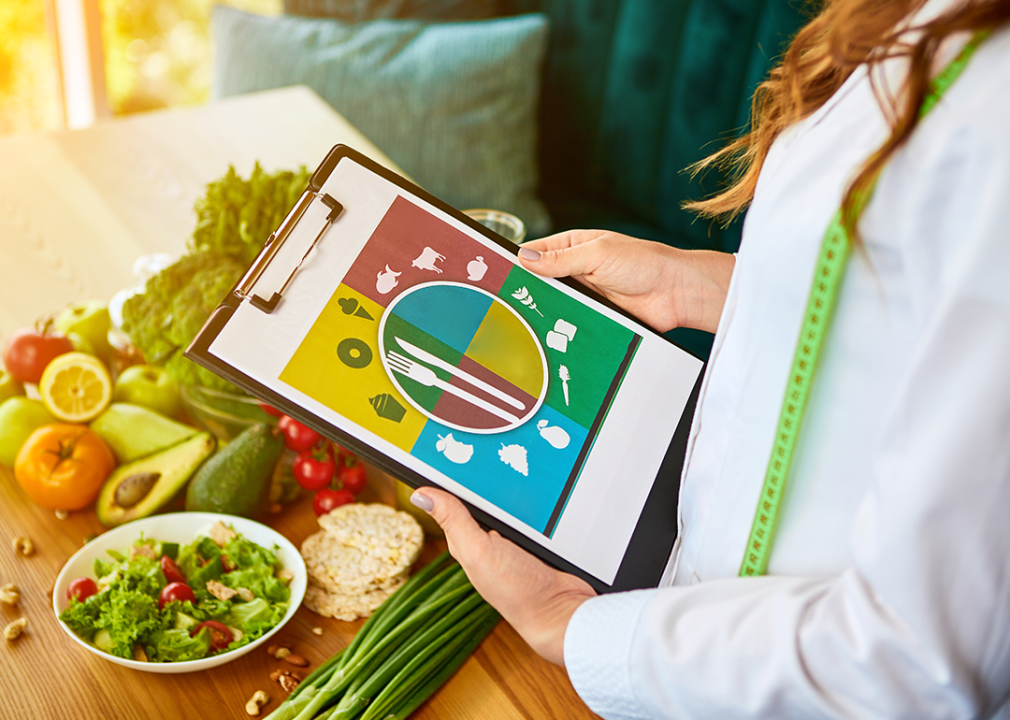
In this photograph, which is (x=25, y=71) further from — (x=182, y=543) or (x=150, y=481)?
(x=182, y=543)

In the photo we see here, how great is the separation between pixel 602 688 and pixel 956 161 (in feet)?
1.43

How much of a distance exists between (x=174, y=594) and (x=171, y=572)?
0.03 meters

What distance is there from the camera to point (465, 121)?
79.2 inches

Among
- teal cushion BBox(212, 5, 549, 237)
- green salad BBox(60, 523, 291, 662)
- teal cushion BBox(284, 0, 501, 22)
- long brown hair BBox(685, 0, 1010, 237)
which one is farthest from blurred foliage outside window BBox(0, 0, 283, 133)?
long brown hair BBox(685, 0, 1010, 237)

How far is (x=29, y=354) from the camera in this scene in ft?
3.31

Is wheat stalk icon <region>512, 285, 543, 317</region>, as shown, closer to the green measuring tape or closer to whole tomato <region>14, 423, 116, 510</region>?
the green measuring tape

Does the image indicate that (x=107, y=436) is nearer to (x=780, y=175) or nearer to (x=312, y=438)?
(x=312, y=438)

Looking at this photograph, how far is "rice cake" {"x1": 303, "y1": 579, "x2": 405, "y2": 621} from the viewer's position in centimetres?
80

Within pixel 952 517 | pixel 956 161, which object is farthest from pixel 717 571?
pixel 956 161

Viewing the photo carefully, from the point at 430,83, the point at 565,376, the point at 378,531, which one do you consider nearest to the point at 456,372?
the point at 565,376

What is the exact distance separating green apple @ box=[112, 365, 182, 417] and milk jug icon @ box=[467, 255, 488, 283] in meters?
0.48

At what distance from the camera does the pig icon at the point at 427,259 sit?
76 cm

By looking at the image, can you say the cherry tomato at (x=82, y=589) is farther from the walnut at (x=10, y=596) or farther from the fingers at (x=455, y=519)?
the fingers at (x=455, y=519)

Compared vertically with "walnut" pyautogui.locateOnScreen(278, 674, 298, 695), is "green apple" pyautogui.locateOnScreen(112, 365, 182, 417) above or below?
above
